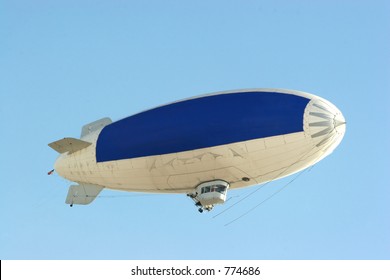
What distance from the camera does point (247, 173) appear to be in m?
26.2

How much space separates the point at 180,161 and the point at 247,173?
2.94 meters

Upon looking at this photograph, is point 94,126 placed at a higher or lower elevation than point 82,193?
higher

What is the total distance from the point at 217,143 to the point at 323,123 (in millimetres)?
4470

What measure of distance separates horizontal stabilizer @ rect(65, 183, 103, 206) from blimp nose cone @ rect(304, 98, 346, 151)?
1110cm

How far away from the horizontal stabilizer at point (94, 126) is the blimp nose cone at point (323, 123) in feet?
37.0

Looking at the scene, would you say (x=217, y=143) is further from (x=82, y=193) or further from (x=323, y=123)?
(x=82, y=193)

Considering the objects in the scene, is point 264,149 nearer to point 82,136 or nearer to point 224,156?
point 224,156

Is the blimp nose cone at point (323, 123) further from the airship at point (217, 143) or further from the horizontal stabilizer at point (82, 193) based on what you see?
the horizontal stabilizer at point (82, 193)

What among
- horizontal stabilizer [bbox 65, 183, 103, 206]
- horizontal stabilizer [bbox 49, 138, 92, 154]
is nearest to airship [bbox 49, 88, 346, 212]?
horizontal stabilizer [bbox 49, 138, 92, 154]

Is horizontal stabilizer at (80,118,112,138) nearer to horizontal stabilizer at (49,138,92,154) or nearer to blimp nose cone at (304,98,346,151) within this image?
horizontal stabilizer at (49,138,92,154)

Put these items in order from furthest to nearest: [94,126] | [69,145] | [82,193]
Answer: [94,126] → [82,193] → [69,145]

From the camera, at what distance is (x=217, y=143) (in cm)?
2558

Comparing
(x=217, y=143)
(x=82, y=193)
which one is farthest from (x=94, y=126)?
(x=217, y=143)

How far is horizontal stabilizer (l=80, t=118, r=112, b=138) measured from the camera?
3156 cm
